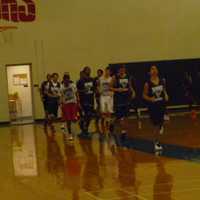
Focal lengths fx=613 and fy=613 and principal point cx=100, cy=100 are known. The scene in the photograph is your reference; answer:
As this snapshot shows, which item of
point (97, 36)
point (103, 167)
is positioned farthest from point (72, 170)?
point (97, 36)

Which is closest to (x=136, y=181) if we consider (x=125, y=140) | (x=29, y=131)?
(x=125, y=140)

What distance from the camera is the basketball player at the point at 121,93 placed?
1762 cm

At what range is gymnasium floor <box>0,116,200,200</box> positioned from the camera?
10.5 meters

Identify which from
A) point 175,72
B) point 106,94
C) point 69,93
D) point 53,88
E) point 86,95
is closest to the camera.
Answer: point 69,93

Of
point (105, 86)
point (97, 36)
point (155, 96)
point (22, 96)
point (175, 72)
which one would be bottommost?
point (22, 96)

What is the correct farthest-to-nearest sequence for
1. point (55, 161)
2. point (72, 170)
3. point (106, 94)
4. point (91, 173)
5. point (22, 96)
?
1. point (22, 96)
2. point (106, 94)
3. point (55, 161)
4. point (72, 170)
5. point (91, 173)

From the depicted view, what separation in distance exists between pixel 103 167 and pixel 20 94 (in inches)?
625

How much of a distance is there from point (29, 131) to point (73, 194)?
13137mm

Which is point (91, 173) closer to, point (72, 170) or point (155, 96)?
point (72, 170)

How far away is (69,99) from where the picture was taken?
18.0 m

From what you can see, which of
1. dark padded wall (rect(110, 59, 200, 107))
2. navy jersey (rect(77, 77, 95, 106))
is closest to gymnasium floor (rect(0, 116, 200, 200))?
navy jersey (rect(77, 77, 95, 106))

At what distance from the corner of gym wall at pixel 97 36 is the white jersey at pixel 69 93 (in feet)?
31.2

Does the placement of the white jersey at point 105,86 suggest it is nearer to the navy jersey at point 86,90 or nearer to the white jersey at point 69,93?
the navy jersey at point 86,90

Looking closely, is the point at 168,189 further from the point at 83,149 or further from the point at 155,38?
the point at 155,38
